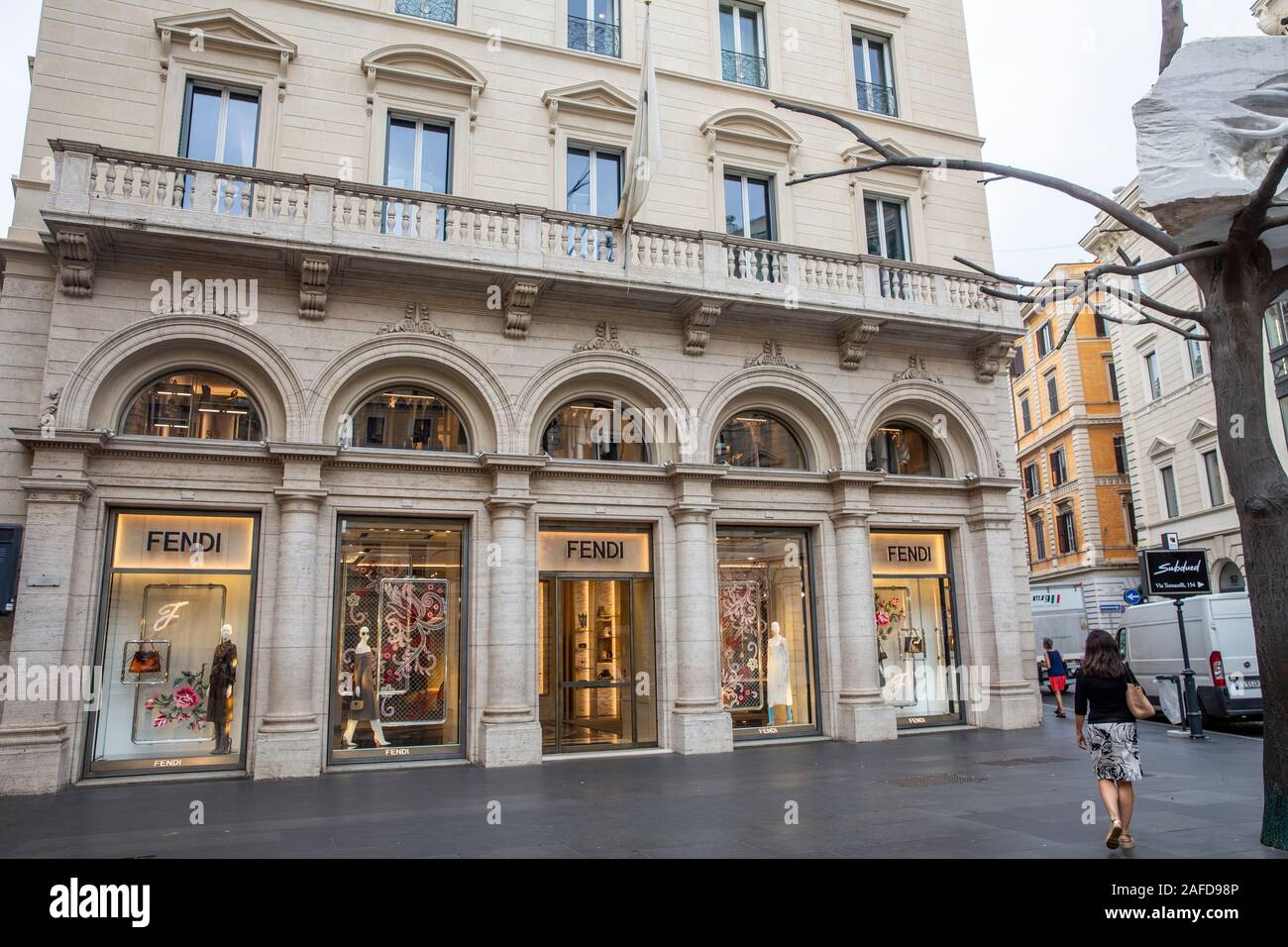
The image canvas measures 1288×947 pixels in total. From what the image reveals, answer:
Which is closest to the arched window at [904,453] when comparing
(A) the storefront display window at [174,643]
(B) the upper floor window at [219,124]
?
(A) the storefront display window at [174,643]

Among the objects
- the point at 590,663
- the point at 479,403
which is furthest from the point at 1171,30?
the point at 590,663

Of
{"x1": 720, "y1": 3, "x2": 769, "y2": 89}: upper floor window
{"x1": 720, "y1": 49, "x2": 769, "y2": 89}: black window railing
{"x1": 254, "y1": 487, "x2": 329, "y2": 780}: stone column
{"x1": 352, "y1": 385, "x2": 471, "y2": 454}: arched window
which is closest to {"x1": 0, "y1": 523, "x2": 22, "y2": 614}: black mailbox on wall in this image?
{"x1": 254, "y1": 487, "x2": 329, "y2": 780}: stone column

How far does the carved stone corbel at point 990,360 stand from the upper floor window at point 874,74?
558cm

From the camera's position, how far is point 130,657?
12.5 metres

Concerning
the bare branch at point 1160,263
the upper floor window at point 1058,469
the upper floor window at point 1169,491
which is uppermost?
the upper floor window at point 1058,469

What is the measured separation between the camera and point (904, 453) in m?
17.5

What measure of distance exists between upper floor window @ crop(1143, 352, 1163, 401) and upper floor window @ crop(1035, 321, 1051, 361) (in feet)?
34.3

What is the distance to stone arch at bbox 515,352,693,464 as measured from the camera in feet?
48.1

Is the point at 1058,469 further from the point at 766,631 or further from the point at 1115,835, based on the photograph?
the point at 1115,835

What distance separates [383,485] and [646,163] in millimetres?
6511

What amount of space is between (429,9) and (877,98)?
9.37 metres

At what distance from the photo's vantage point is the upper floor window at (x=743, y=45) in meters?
17.8

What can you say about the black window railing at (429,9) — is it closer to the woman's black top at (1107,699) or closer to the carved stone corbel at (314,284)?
the carved stone corbel at (314,284)

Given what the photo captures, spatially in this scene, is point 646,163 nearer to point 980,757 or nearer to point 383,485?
point 383,485
